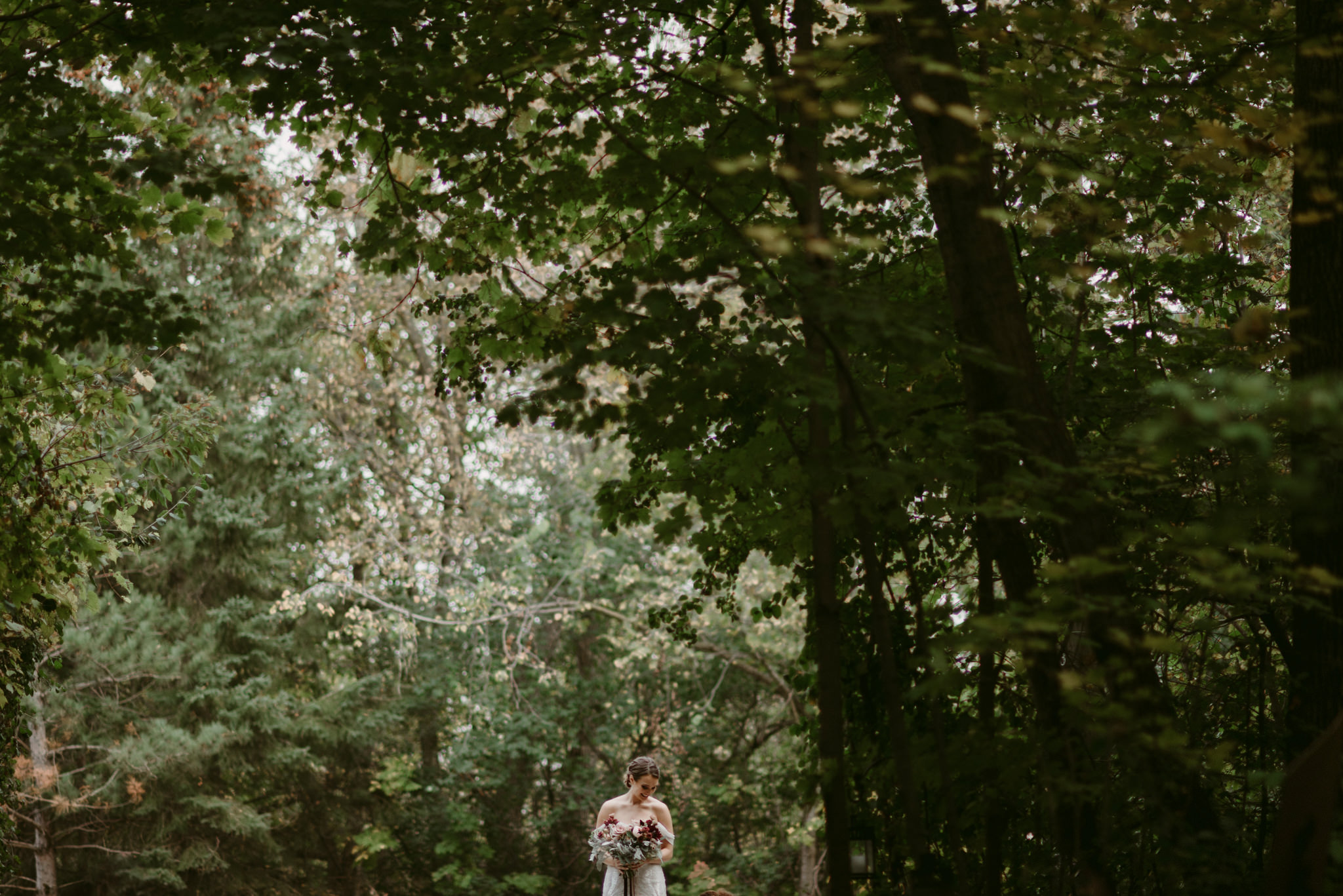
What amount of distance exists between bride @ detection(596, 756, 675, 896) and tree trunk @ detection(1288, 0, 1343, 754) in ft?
16.4

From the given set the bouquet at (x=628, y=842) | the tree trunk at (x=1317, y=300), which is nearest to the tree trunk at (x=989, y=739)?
the tree trunk at (x=1317, y=300)

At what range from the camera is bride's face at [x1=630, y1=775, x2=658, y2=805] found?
24.5 ft

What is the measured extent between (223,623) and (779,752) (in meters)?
6.82

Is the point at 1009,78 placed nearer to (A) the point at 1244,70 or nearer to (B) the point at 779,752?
(A) the point at 1244,70

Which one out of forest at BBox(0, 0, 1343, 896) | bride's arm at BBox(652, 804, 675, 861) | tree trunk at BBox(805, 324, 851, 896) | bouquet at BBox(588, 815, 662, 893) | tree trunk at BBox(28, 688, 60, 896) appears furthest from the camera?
tree trunk at BBox(28, 688, 60, 896)

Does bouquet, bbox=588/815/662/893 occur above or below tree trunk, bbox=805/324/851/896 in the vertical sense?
below

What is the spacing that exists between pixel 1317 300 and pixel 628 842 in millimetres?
5678

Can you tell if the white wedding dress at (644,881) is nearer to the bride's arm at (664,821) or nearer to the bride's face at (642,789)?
the bride's arm at (664,821)

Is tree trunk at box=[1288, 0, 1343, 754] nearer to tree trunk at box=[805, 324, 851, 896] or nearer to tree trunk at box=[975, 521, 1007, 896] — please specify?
tree trunk at box=[975, 521, 1007, 896]

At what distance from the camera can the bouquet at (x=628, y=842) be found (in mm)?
7270

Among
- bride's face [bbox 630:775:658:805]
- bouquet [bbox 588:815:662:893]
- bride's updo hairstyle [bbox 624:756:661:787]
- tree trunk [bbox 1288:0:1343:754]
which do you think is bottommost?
bouquet [bbox 588:815:662:893]

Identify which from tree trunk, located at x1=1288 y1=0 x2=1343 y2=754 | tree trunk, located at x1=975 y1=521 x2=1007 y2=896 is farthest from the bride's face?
tree trunk, located at x1=1288 y1=0 x2=1343 y2=754

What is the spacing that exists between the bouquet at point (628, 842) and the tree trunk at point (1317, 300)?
4.93m

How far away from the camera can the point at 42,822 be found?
10656 millimetres
